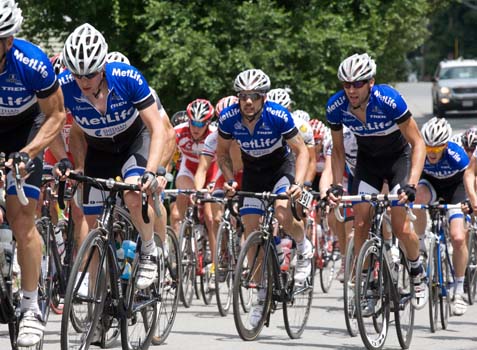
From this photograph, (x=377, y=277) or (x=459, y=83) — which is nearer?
(x=377, y=277)

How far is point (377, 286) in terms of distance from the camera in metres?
9.87

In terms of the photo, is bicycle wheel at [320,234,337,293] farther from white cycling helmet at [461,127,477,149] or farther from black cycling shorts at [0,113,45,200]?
black cycling shorts at [0,113,45,200]

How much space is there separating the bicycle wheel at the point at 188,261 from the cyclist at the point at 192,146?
413 millimetres

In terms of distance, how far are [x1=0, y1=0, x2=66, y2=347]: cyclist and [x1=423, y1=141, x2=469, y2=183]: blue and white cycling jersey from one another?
5553 mm

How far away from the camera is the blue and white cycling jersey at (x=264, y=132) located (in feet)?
36.2

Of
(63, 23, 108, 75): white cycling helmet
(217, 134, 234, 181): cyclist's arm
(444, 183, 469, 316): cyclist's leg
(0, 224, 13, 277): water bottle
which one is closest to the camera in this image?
(0, 224, 13, 277): water bottle

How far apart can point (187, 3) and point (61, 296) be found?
499 inches

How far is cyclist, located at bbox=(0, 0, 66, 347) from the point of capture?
7.73 meters

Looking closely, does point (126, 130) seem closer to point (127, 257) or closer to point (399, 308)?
point (127, 257)

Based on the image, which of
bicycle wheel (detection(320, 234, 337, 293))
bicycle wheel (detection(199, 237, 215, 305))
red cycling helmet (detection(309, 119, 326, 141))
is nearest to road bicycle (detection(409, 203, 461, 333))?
bicycle wheel (detection(199, 237, 215, 305))

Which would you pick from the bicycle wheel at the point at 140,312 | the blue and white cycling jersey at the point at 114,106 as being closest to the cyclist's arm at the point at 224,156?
the bicycle wheel at the point at 140,312

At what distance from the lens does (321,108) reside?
22.6 metres

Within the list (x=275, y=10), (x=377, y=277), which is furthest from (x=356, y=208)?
(x=275, y=10)

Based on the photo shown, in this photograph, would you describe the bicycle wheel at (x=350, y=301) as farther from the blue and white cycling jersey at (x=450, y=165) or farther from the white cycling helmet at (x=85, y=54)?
the white cycling helmet at (x=85, y=54)
